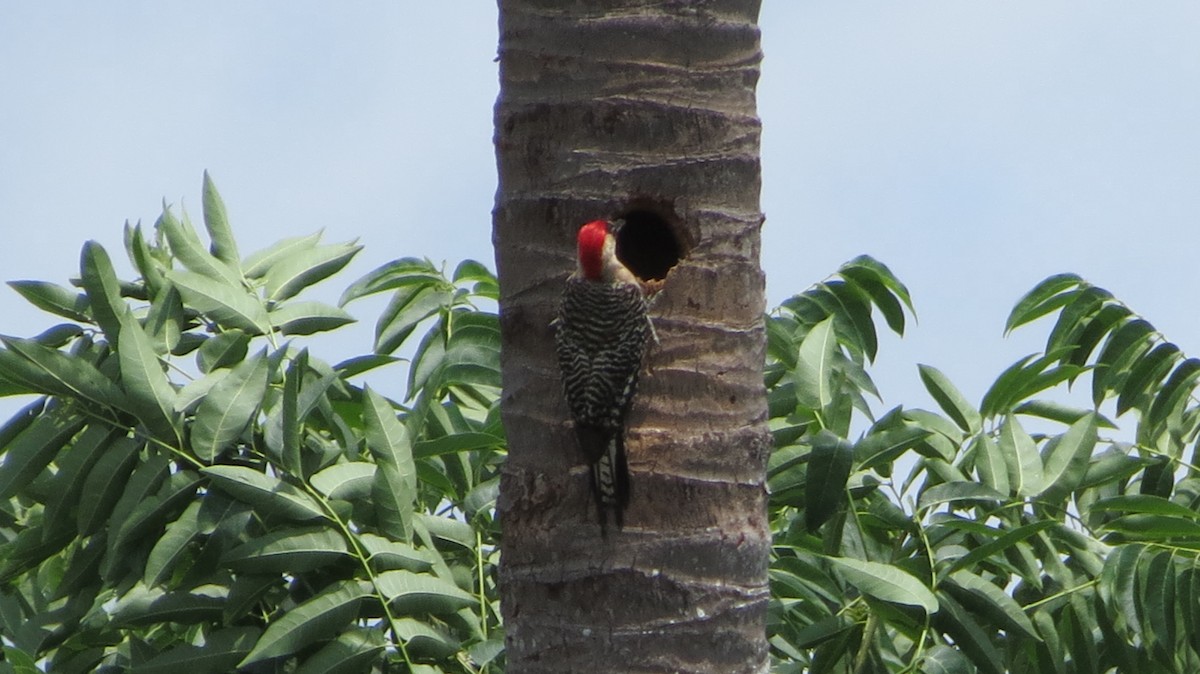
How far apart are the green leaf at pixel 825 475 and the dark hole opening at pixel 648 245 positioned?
1.85 ft

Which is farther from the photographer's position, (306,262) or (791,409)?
(306,262)

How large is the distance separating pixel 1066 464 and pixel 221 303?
2292 millimetres

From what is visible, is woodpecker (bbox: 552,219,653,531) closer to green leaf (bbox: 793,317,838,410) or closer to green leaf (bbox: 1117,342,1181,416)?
green leaf (bbox: 793,317,838,410)

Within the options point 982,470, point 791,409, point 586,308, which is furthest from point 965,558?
point 586,308

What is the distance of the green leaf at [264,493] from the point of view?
375 cm

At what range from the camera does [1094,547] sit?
170 inches

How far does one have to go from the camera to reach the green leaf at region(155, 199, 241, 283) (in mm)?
4410

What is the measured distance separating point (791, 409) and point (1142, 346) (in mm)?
1486

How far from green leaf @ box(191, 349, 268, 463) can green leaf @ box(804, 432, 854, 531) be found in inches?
52.7

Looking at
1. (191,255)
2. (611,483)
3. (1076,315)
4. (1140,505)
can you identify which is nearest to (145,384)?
(191,255)

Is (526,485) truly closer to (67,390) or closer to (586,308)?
(586,308)

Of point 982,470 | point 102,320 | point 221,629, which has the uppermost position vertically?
point 102,320

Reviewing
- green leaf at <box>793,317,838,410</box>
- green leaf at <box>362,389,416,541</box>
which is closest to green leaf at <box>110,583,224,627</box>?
green leaf at <box>362,389,416,541</box>

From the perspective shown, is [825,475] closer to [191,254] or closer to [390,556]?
[390,556]
